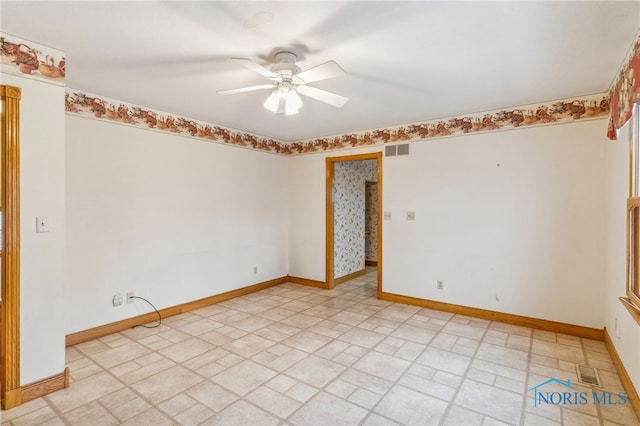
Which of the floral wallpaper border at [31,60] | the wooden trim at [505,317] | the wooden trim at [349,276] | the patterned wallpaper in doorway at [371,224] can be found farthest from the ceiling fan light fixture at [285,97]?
the patterned wallpaper in doorway at [371,224]

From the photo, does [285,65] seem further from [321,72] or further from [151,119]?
[151,119]

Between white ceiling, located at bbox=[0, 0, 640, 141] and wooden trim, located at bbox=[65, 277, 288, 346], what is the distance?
2451mm

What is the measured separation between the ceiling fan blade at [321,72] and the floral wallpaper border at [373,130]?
2.40 meters

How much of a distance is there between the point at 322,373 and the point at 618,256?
2687 millimetres

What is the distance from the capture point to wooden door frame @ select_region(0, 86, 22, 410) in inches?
83.9

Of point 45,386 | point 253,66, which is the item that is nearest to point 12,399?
point 45,386

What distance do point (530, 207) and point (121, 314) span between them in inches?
187

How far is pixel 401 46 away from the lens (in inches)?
87.1

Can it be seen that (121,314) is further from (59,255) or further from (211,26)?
(211,26)

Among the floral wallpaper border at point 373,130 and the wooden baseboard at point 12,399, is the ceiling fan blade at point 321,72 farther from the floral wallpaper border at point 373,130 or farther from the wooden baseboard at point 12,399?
the wooden baseboard at point 12,399

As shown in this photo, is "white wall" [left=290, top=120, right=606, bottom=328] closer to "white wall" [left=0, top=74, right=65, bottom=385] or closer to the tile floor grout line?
the tile floor grout line

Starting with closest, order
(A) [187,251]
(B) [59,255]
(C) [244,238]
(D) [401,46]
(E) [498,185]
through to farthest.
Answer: (D) [401,46], (B) [59,255], (E) [498,185], (A) [187,251], (C) [244,238]

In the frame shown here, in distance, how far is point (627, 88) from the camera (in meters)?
2.15

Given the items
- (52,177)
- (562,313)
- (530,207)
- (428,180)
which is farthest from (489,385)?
(52,177)
